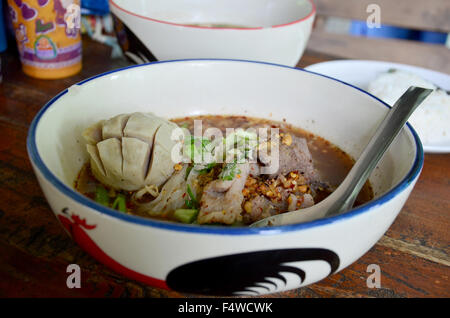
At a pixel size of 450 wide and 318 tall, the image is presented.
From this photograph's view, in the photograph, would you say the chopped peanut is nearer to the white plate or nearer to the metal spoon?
the metal spoon

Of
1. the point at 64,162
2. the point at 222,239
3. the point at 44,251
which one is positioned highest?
the point at 222,239

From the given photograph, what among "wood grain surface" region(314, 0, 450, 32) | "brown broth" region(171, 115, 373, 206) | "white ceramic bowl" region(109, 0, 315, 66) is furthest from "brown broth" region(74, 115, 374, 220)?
"wood grain surface" region(314, 0, 450, 32)

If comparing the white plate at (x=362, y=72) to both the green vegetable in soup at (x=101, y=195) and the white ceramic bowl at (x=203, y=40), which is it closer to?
Result: the white ceramic bowl at (x=203, y=40)

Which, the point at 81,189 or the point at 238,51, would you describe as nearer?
the point at 81,189

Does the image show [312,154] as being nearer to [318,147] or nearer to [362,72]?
[318,147]

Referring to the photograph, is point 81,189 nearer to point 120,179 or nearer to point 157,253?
point 120,179

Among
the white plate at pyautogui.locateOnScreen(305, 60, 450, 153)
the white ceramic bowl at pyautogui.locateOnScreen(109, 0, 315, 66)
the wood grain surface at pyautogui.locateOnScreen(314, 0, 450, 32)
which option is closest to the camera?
the white ceramic bowl at pyautogui.locateOnScreen(109, 0, 315, 66)

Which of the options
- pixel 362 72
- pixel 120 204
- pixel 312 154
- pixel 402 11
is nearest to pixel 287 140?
pixel 312 154
